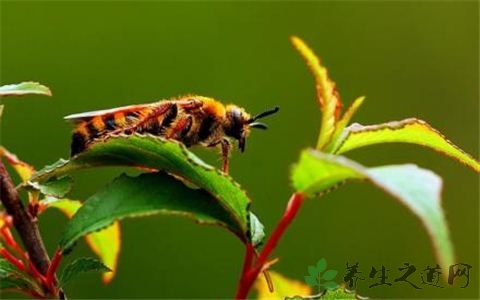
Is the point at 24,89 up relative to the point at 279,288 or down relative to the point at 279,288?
up

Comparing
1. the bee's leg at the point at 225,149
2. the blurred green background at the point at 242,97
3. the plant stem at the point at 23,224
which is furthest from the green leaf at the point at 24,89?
the blurred green background at the point at 242,97

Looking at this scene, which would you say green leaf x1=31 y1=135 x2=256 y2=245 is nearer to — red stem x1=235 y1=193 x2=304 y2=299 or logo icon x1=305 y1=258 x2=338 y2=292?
red stem x1=235 y1=193 x2=304 y2=299

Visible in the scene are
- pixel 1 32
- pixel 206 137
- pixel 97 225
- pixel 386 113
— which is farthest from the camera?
pixel 386 113

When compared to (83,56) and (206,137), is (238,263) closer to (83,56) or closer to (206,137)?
(83,56)

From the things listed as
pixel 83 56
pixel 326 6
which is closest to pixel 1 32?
pixel 83 56

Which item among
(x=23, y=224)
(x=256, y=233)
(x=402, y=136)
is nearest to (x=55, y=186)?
(x=23, y=224)

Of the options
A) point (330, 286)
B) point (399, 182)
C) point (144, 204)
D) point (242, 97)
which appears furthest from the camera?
point (242, 97)

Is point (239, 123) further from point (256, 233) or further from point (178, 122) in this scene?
point (256, 233)
